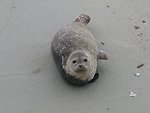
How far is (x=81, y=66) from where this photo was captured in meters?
4.28

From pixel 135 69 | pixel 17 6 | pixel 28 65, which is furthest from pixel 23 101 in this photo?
pixel 17 6

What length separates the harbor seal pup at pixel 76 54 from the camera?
14.3 ft

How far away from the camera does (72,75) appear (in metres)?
4.38

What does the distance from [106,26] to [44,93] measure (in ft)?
4.13

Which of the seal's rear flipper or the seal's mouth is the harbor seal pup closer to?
the seal's mouth

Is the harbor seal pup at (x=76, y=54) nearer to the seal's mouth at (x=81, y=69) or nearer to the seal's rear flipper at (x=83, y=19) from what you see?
the seal's mouth at (x=81, y=69)

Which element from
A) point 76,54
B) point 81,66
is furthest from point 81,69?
point 76,54

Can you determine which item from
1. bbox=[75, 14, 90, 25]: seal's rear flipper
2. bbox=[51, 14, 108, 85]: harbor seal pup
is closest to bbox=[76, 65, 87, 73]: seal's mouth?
bbox=[51, 14, 108, 85]: harbor seal pup

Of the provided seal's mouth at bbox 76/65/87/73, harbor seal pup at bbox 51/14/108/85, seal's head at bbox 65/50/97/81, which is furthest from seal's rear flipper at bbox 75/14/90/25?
seal's mouth at bbox 76/65/87/73

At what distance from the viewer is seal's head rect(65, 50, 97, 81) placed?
170 inches

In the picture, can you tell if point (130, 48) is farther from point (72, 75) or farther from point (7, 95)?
point (7, 95)

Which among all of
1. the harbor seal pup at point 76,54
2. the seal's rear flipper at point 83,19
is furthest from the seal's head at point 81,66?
the seal's rear flipper at point 83,19

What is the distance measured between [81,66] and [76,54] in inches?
6.9

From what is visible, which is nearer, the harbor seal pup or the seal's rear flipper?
the harbor seal pup
